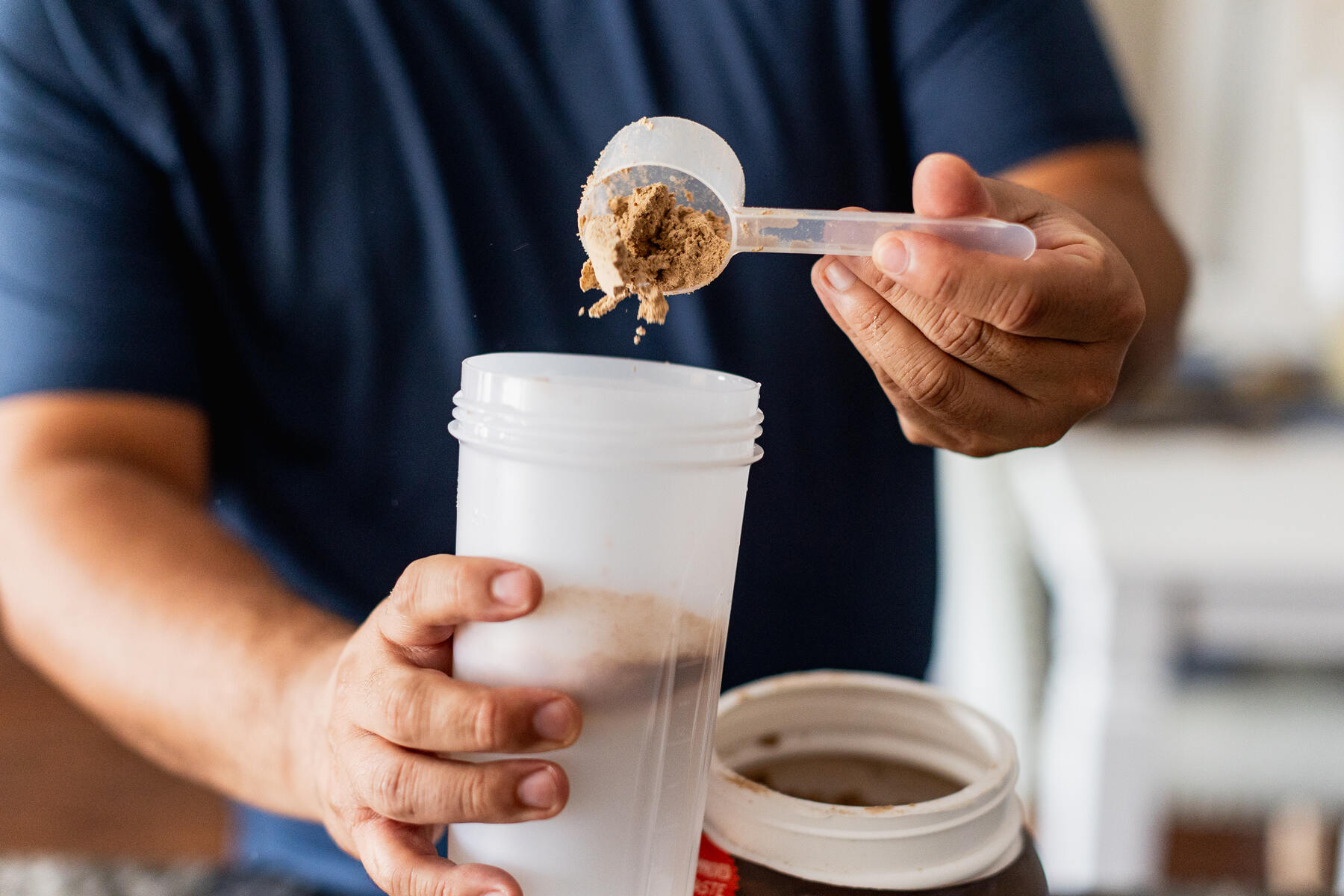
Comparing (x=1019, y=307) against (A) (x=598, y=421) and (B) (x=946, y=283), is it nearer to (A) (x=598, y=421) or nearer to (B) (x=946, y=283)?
(B) (x=946, y=283)

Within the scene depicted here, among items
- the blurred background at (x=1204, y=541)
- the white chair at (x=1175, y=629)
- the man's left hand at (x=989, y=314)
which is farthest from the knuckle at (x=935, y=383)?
the white chair at (x=1175, y=629)

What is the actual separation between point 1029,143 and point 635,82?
0.29m

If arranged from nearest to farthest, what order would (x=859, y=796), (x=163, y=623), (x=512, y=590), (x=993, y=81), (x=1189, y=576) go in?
(x=512, y=590) → (x=859, y=796) → (x=163, y=623) → (x=993, y=81) → (x=1189, y=576)

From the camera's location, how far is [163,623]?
65 centimetres

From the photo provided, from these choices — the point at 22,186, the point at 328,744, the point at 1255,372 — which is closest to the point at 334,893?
the point at 328,744

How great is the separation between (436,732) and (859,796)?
206mm

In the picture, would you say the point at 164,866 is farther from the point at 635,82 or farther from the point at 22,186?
the point at 635,82

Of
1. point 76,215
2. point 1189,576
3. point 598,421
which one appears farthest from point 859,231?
point 1189,576

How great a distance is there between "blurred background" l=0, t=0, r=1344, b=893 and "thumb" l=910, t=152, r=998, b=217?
55cm

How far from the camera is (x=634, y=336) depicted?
666mm

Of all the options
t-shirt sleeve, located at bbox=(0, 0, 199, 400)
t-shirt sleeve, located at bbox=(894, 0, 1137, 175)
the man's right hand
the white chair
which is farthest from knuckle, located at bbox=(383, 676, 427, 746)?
the white chair

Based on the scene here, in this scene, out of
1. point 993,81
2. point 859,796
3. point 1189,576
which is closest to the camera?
point 859,796

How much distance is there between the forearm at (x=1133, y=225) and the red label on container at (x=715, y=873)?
447 mm

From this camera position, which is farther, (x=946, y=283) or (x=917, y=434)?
(x=917, y=434)
